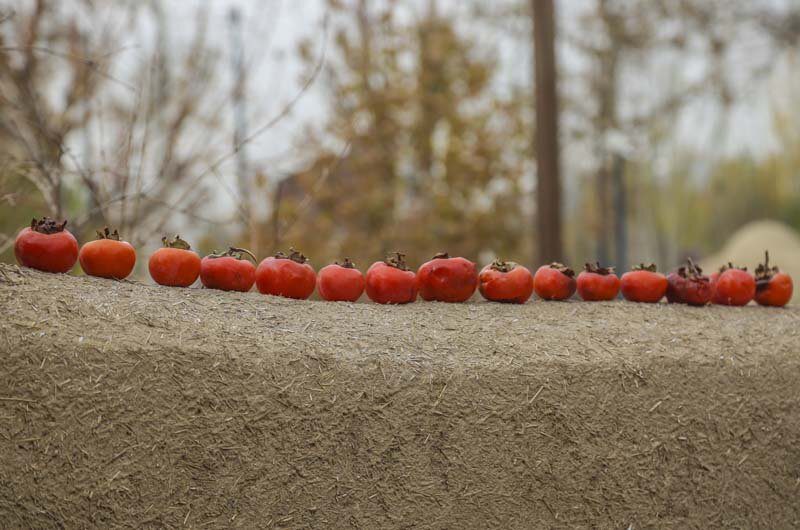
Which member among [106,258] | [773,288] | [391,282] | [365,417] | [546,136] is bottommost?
[365,417]

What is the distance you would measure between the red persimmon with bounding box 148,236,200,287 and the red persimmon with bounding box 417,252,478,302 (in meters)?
0.78

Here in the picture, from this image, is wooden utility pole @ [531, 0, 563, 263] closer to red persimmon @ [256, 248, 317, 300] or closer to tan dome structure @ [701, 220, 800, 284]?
red persimmon @ [256, 248, 317, 300]

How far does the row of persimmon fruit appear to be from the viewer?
2.33 metres

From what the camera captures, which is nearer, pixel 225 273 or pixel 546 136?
pixel 225 273

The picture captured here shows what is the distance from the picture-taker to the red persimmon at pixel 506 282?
2.71m

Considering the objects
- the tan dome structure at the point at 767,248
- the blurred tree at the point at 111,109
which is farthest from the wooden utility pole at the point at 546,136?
the tan dome structure at the point at 767,248

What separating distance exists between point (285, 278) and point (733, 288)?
1.89 m

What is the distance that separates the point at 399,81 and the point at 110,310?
9.97m

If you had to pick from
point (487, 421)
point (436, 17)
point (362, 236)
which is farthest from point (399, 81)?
point (487, 421)

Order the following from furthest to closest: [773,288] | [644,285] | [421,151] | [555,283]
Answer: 1. [421,151]
2. [773,288]
3. [644,285]
4. [555,283]

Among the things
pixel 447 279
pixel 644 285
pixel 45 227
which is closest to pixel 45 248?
pixel 45 227

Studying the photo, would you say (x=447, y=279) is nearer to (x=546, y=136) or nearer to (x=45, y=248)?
(x=45, y=248)

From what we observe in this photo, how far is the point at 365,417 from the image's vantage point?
2.02m

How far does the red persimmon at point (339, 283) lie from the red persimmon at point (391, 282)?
51 millimetres
